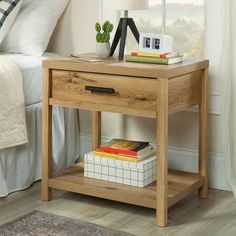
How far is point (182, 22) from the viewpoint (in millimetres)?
3115

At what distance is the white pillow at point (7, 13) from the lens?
3.19 metres

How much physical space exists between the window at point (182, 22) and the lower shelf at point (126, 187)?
63 centimetres

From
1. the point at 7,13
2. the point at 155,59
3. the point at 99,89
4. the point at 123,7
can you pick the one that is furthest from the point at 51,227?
the point at 7,13

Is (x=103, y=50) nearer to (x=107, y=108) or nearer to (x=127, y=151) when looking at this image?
(x=107, y=108)

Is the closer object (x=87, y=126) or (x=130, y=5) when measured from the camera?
(x=130, y=5)

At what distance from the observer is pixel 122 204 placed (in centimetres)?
295

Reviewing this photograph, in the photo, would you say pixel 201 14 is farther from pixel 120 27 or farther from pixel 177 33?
pixel 120 27

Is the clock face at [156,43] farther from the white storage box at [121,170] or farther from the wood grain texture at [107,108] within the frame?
the white storage box at [121,170]

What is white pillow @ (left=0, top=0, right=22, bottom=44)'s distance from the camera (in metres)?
3.19

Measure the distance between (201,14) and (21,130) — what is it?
1.04 metres

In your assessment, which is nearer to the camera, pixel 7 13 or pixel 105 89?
pixel 105 89

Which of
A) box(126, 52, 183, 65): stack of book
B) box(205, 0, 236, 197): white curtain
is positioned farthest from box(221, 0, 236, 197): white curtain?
box(126, 52, 183, 65): stack of book

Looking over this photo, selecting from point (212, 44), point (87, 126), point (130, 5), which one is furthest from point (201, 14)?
point (87, 126)

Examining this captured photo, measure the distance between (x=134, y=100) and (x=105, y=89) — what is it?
0.48 feet
